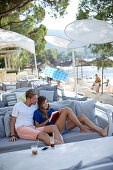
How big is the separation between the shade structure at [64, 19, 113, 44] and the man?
1284mm

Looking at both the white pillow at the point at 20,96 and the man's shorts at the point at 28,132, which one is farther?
the white pillow at the point at 20,96

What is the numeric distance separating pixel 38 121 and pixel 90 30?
1.78m

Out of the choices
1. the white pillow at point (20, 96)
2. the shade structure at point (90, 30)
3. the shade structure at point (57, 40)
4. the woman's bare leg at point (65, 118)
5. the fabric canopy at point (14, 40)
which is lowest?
the woman's bare leg at point (65, 118)

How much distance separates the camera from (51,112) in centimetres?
346

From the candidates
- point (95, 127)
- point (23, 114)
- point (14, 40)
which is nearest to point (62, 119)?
point (95, 127)

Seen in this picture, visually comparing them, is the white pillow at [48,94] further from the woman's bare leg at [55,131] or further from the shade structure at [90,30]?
the woman's bare leg at [55,131]

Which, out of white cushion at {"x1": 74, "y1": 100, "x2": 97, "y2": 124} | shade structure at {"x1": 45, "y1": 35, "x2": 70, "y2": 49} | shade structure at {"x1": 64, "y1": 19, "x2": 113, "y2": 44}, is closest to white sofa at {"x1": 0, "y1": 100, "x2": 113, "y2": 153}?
white cushion at {"x1": 74, "y1": 100, "x2": 97, "y2": 124}

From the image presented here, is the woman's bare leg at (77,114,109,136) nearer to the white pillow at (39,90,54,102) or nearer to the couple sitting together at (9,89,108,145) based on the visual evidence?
the couple sitting together at (9,89,108,145)

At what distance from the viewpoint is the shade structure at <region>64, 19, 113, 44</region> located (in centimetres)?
362

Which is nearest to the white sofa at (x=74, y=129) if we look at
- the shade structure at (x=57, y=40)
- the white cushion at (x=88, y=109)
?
the white cushion at (x=88, y=109)

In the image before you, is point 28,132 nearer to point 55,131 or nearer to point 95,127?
point 55,131

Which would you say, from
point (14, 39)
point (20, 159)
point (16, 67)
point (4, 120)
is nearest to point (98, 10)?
point (14, 39)

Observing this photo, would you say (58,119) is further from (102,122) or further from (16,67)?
(16,67)

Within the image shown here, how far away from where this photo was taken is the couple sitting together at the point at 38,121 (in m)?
3.19
